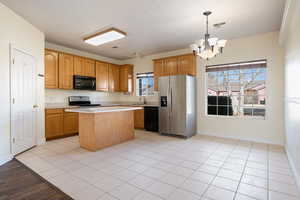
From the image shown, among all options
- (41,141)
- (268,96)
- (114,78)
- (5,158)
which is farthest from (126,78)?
(268,96)

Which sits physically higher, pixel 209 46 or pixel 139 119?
pixel 209 46

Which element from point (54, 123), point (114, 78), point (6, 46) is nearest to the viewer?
point (6, 46)

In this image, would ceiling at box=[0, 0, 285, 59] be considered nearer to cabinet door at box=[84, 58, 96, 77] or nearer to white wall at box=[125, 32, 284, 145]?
Answer: white wall at box=[125, 32, 284, 145]

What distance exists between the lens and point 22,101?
318 centimetres

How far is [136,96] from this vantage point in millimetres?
6355

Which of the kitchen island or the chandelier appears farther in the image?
the kitchen island

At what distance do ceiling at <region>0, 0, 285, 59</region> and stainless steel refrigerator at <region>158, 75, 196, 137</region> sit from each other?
1200mm

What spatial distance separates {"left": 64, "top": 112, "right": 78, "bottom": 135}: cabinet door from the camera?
4422 millimetres

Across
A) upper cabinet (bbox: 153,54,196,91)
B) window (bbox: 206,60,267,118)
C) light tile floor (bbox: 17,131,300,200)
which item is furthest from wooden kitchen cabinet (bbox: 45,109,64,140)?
window (bbox: 206,60,267,118)

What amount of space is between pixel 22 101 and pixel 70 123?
1526 millimetres

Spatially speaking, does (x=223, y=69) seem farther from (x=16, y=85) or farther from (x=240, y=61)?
(x=16, y=85)

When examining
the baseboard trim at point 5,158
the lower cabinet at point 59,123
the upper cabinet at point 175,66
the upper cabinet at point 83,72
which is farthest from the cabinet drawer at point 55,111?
the upper cabinet at point 175,66

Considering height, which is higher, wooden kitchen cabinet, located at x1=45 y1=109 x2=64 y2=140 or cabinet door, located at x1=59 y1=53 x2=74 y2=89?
cabinet door, located at x1=59 y1=53 x2=74 y2=89

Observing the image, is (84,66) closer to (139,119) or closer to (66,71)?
(66,71)
